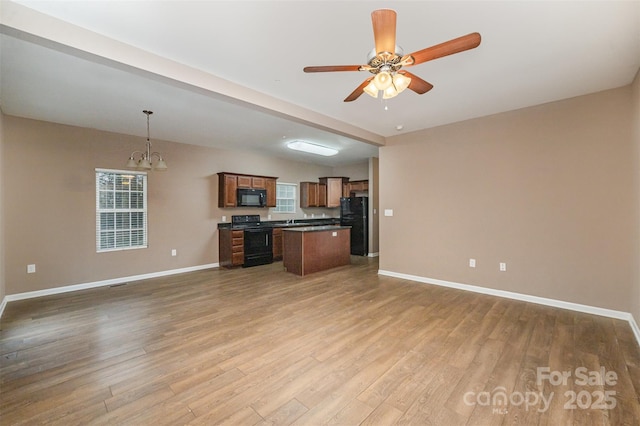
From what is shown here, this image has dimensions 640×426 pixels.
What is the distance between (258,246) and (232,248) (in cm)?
60

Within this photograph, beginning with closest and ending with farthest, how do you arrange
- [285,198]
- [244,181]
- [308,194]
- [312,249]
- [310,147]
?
[312,249] → [310,147] → [244,181] → [285,198] → [308,194]

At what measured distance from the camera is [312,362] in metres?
2.23

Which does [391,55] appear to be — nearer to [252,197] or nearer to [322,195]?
[252,197]

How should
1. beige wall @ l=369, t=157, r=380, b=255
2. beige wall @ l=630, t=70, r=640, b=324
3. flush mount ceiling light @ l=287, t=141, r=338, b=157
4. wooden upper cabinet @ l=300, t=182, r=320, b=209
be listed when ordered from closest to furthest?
beige wall @ l=630, t=70, r=640, b=324, flush mount ceiling light @ l=287, t=141, r=338, b=157, beige wall @ l=369, t=157, r=380, b=255, wooden upper cabinet @ l=300, t=182, r=320, b=209

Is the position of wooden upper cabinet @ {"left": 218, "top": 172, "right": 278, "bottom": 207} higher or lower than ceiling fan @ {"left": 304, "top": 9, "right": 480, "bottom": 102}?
lower

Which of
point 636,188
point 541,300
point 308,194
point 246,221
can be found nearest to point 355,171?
point 308,194

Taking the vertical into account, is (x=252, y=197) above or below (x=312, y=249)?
above

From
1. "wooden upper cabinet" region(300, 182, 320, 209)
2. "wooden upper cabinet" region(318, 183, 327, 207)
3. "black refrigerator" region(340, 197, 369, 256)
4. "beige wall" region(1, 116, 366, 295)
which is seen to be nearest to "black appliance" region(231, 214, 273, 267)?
"beige wall" region(1, 116, 366, 295)

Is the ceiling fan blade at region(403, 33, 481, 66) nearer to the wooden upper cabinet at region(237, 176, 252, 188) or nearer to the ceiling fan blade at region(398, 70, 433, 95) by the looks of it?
the ceiling fan blade at region(398, 70, 433, 95)

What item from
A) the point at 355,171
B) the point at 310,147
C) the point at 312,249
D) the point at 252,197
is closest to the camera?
the point at 312,249

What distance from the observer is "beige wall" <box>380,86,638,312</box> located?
10.2 feet

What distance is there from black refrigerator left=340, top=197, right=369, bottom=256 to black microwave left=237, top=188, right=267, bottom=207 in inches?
89.7

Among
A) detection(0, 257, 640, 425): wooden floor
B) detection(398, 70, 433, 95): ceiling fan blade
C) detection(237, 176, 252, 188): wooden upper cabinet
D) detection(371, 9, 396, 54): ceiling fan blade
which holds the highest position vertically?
detection(371, 9, 396, 54): ceiling fan blade

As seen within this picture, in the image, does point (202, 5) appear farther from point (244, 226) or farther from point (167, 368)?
point (244, 226)
